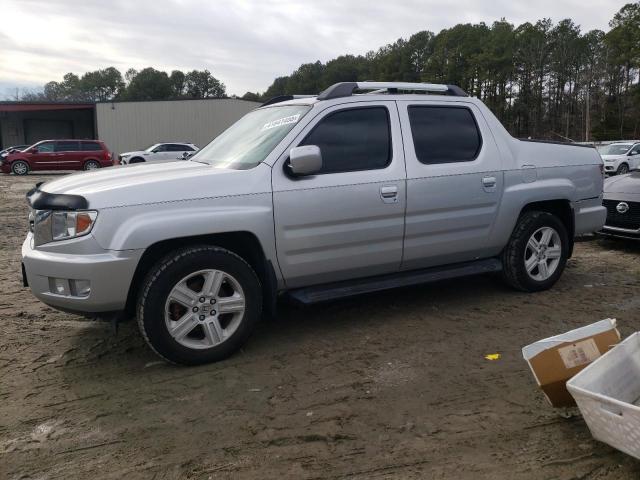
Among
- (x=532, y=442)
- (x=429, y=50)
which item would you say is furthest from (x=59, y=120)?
(x=429, y=50)

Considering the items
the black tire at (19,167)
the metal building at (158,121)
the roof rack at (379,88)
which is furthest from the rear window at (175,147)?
the roof rack at (379,88)

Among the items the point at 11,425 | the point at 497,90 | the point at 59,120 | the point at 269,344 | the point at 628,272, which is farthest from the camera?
the point at 497,90

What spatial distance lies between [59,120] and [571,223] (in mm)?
46835

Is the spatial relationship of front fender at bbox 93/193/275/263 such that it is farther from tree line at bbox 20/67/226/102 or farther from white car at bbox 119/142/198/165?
tree line at bbox 20/67/226/102

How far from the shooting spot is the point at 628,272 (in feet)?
20.6

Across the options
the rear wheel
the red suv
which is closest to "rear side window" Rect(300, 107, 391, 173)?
the rear wheel

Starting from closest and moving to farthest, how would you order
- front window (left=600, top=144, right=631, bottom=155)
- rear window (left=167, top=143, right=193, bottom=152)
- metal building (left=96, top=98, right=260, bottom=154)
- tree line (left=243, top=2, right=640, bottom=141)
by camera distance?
front window (left=600, top=144, right=631, bottom=155), rear window (left=167, top=143, right=193, bottom=152), metal building (left=96, top=98, right=260, bottom=154), tree line (left=243, top=2, right=640, bottom=141)

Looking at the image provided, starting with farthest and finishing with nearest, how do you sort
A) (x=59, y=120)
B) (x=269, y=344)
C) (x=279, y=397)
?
(x=59, y=120) → (x=269, y=344) → (x=279, y=397)

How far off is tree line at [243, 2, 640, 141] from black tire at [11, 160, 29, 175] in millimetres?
39841

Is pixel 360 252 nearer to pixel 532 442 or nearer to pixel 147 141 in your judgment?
pixel 532 442

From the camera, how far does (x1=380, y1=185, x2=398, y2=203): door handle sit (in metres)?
4.23

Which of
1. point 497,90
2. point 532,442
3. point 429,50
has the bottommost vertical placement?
point 532,442

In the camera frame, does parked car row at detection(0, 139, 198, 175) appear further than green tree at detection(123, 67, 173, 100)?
No

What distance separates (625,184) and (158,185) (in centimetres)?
676
